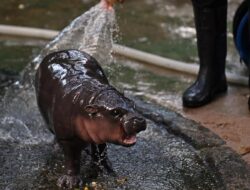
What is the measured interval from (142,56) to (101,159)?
1.96 m

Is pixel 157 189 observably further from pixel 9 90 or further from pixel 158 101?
pixel 9 90

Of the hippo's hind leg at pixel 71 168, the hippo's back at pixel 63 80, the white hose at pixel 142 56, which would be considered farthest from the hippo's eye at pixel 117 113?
the white hose at pixel 142 56

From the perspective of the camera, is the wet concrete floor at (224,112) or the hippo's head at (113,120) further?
the wet concrete floor at (224,112)

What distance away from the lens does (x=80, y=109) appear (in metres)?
2.60

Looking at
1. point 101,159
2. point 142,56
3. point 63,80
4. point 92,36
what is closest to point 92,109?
point 63,80

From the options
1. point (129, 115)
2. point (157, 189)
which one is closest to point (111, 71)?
point (157, 189)

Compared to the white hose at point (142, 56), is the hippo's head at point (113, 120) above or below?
above

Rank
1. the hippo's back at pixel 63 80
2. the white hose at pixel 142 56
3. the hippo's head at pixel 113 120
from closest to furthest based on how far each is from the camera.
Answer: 1. the hippo's head at pixel 113 120
2. the hippo's back at pixel 63 80
3. the white hose at pixel 142 56

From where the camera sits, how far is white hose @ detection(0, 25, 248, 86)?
14.5 feet

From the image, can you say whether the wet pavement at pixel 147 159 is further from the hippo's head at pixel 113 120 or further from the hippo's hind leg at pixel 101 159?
the hippo's head at pixel 113 120

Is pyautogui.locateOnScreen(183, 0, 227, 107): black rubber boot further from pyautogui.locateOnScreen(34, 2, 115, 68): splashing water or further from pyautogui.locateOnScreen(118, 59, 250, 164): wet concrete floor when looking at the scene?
pyautogui.locateOnScreen(34, 2, 115, 68): splashing water

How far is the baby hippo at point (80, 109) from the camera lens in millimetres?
2459

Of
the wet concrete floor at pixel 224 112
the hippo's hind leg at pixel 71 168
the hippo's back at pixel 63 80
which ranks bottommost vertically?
the wet concrete floor at pixel 224 112

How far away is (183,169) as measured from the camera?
3043 millimetres
